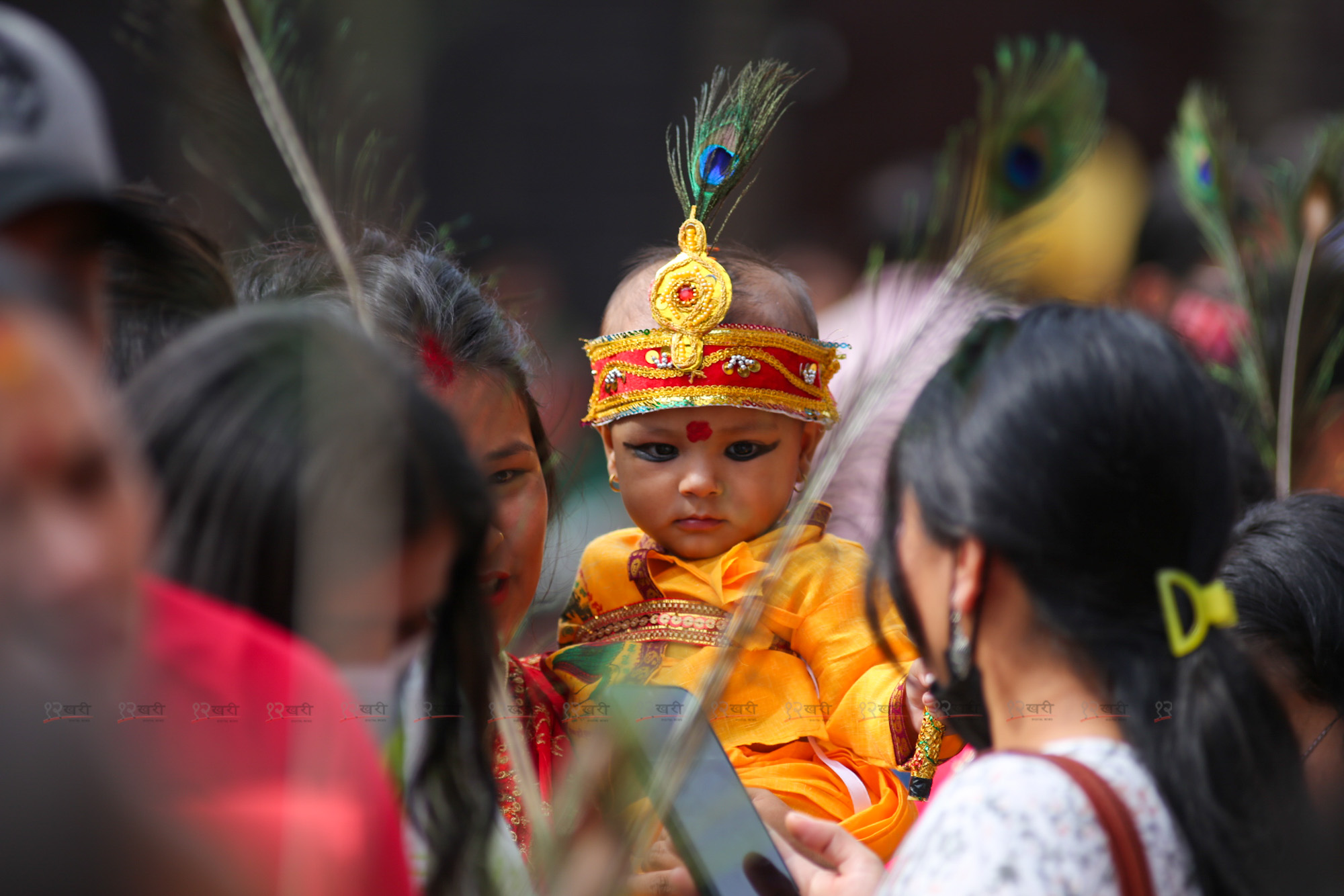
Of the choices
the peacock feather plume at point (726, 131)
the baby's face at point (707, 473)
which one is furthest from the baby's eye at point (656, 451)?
the peacock feather plume at point (726, 131)

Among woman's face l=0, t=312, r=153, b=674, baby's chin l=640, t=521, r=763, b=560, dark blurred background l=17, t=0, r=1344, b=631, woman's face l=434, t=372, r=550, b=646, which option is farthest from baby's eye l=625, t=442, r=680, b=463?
dark blurred background l=17, t=0, r=1344, b=631

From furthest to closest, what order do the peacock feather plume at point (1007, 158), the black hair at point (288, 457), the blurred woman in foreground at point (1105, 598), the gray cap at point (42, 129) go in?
the peacock feather plume at point (1007, 158) < the blurred woman in foreground at point (1105, 598) < the black hair at point (288, 457) < the gray cap at point (42, 129)

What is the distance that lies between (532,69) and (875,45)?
7.75 ft

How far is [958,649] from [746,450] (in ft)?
2.55

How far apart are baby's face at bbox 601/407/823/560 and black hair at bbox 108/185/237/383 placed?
30.2 inches

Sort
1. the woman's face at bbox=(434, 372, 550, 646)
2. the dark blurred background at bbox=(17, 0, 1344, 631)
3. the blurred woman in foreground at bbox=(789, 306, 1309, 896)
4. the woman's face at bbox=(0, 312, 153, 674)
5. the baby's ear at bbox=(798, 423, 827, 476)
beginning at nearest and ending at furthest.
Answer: the woman's face at bbox=(0, 312, 153, 674) < the blurred woman in foreground at bbox=(789, 306, 1309, 896) < the woman's face at bbox=(434, 372, 550, 646) < the baby's ear at bbox=(798, 423, 827, 476) < the dark blurred background at bbox=(17, 0, 1344, 631)

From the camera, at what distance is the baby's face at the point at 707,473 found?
2.05 m

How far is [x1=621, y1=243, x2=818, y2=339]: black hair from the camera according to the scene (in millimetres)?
2072

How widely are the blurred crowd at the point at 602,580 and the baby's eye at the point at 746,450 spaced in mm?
14

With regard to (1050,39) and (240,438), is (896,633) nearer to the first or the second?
(1050,39)

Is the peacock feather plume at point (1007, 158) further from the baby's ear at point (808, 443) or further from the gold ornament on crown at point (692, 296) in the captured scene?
the baby's ear at point (808, 443)

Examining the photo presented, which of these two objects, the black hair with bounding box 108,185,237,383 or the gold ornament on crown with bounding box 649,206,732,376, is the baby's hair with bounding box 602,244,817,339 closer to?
the gold ornament on crown with bounding box 649,206,732,376

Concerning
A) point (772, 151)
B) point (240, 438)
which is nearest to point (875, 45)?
point (772, 151)

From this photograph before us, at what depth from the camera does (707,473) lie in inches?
80.5
